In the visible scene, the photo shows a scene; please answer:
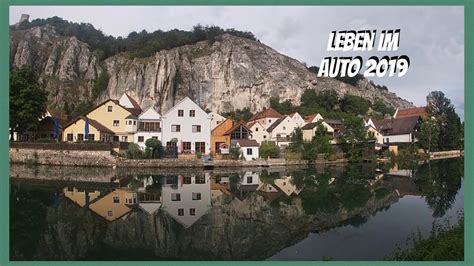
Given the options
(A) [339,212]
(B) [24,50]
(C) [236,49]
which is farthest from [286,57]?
(A) [339,212]

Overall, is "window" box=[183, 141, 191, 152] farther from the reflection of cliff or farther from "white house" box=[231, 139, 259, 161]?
the reflection of cliff

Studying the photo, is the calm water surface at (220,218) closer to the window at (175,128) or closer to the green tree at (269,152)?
the green tree at (269,152)

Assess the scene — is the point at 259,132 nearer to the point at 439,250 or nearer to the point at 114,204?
A: the point at 114,204

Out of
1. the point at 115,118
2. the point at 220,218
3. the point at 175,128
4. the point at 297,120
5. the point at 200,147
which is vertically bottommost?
the point at 220,218

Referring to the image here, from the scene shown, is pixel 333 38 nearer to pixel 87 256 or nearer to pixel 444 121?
pixel 87 256

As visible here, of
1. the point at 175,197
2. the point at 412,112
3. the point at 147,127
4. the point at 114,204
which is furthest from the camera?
the point at 412,112

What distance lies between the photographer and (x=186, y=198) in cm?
1756

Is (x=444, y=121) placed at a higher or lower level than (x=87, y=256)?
higher

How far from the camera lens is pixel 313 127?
2141 inches

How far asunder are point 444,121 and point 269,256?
187ft

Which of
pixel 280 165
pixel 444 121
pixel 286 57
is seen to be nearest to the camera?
pixel 280 165

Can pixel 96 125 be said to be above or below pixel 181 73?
below

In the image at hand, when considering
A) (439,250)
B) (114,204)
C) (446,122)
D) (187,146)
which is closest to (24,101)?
(187,146)

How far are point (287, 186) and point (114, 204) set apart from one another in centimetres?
966
